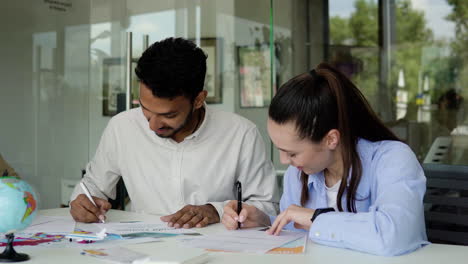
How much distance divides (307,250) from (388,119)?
19.2 ft

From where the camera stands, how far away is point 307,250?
5.05 feet

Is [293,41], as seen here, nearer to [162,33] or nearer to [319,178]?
[162,33]

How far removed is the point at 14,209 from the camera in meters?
1.40

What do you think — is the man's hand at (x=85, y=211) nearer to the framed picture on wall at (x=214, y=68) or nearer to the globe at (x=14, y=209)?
the globe at (x=14, y=209)

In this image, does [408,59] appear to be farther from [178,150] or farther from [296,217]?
[296,217]

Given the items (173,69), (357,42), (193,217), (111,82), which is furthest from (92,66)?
(357,42)

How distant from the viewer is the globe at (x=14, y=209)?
1391 mm

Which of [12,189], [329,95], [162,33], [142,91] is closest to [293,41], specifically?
[162,33]

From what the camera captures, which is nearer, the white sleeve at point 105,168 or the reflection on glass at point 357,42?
the white sleeve at point 105,168

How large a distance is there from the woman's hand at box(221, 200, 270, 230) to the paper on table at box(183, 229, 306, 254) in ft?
0.12

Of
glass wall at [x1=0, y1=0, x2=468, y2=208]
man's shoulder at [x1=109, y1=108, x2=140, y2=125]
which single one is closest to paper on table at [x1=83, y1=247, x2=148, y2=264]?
man's shoulder at [x1=109, y1=108, x2=140, y2=125]

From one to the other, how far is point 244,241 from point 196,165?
2.21 ft

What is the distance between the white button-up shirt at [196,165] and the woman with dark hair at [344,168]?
41cm

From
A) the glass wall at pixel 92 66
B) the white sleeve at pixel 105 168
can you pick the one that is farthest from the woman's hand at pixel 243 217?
the glass wall at pixel 92 66
